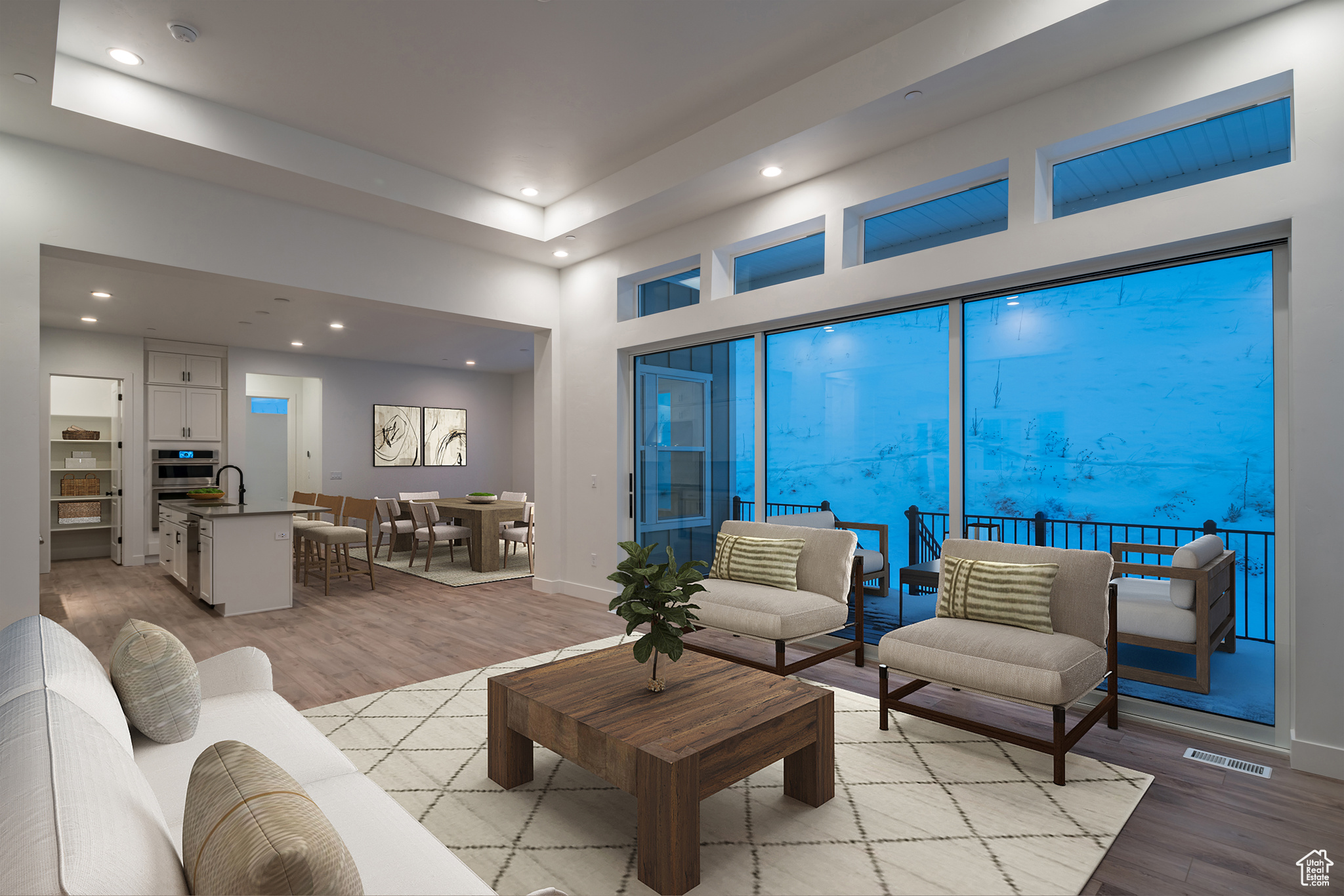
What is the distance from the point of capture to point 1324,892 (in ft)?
6.46

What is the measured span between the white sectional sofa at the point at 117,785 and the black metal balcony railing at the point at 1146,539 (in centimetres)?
329

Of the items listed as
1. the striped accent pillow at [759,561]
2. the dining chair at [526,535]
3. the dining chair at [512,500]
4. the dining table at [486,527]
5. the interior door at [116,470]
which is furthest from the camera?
the interior door at [116,470]

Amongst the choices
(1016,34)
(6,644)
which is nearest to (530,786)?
(6,644)

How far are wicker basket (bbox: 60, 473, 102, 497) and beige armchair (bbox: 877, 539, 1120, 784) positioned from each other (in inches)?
393

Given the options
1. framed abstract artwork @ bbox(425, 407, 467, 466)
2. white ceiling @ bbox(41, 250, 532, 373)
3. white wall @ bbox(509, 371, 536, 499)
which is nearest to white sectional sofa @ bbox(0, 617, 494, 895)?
white ceiling @ bbox(41, 250, 532, 373)

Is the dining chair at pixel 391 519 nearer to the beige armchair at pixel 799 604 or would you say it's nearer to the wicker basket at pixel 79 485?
the wicker basket at pixel 79 485

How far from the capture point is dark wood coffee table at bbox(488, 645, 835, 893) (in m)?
1.97

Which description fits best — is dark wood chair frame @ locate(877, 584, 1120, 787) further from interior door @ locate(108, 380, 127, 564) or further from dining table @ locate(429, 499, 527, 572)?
interior door @ locate(108, 380, 127, 564)

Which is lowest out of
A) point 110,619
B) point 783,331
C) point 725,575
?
point 110,619

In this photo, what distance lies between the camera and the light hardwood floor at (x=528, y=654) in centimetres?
215

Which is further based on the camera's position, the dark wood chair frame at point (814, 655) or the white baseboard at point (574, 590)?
the white baseboard at point (574, 590)

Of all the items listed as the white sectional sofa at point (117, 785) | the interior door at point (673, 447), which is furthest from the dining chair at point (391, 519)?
the white sectional sofa at point (117, 785)

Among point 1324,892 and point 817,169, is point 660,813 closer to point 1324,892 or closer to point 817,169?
point 1324,892

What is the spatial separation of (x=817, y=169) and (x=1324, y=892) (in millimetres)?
4032
